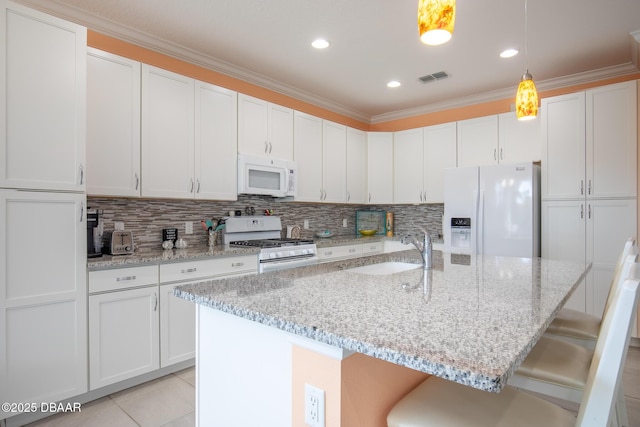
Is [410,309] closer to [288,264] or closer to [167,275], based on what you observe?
[167,275]

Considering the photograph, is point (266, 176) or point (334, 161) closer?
point (266, 176)

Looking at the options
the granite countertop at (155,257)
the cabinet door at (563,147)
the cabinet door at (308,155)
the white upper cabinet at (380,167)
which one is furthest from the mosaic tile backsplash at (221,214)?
the cabinet door at (563,147)

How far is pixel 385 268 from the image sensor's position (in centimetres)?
221

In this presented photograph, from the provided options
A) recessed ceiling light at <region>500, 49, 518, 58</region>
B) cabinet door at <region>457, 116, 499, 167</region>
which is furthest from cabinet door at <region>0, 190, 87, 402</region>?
cabinet door at <region>457, 116, 499, 167</region>

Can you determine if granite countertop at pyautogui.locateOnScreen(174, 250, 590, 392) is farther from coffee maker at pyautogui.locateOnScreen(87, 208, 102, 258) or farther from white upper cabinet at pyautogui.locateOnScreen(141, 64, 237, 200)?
white upper cabinet at pyautogui.locateOnScreen(141, 64, 237, 200)

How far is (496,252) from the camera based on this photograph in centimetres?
370

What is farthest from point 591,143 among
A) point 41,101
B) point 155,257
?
point 41,101

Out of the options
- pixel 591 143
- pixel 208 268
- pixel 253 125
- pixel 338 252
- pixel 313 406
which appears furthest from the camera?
pixel 338 252

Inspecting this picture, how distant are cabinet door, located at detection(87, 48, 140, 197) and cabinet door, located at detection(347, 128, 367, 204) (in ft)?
8.61

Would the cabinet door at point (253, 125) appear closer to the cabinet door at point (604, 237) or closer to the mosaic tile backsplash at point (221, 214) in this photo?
the mosaic tile backsplash at point (221, 214)

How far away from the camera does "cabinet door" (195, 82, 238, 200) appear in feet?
10.2

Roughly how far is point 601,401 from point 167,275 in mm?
2475

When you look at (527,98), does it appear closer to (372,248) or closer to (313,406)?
(313,406)

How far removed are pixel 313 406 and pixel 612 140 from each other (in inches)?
143
